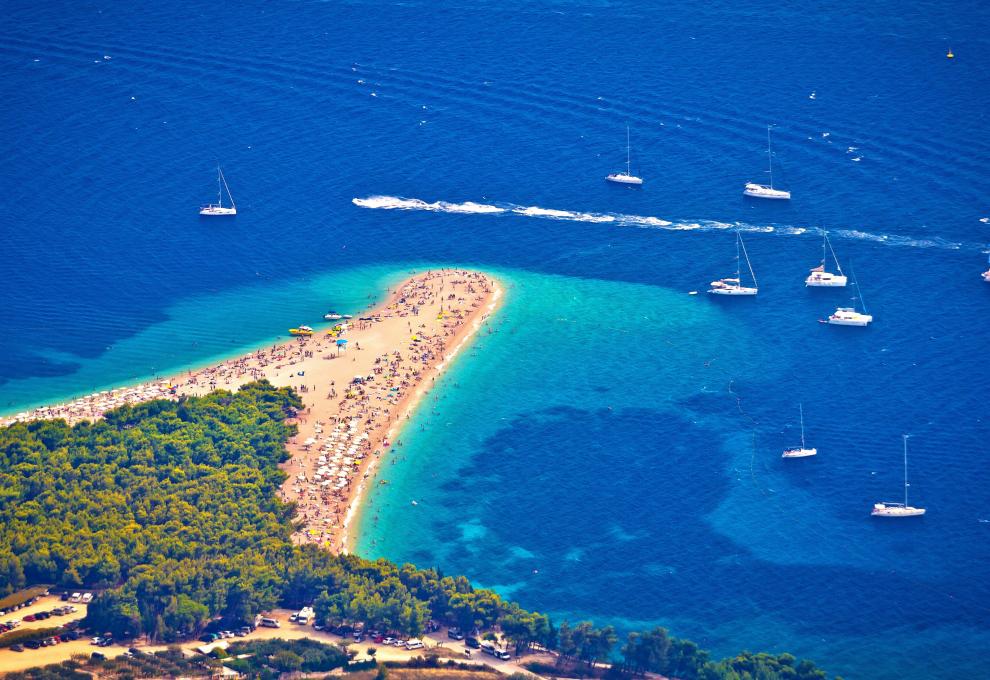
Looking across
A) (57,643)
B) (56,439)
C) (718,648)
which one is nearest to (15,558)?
(57,643)

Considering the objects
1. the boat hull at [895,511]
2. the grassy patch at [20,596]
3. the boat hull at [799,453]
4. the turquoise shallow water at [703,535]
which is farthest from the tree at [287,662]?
the boat hull at [895,511]

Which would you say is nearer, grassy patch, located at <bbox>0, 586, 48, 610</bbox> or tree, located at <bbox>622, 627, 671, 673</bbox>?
Answer: tree, located at <bbox>622, 627, 671, 673</bbox>

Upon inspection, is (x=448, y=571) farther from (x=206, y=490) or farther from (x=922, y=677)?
(x=922, y=677)

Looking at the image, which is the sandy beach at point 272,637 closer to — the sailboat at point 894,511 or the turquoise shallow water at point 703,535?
the turquoise shallow water at point 703,535

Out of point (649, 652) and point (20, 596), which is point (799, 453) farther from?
point (20, 596)

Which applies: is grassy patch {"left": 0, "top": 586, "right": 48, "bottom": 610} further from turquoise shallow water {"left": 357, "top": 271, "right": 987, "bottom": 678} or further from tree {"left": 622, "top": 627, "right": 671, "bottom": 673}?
tree {"left": 622, "top": 627, "right": 671, "bottom": 673}

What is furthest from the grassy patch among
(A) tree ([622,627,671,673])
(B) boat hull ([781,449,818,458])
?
(B) boat hull ([781,449,818,458])

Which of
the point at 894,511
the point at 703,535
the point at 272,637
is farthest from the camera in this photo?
the point at 894,511

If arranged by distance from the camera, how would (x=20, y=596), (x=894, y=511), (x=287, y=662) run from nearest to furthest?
(x=287, y=662)
(x=20, y=596)
(x=894, y=511)

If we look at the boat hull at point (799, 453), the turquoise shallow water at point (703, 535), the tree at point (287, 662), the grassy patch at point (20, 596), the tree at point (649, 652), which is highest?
the boat hull at point (799, 453)

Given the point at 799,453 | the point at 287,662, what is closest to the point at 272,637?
the point at 287,662

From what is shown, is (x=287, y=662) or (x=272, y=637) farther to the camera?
(x=272, y=637)
